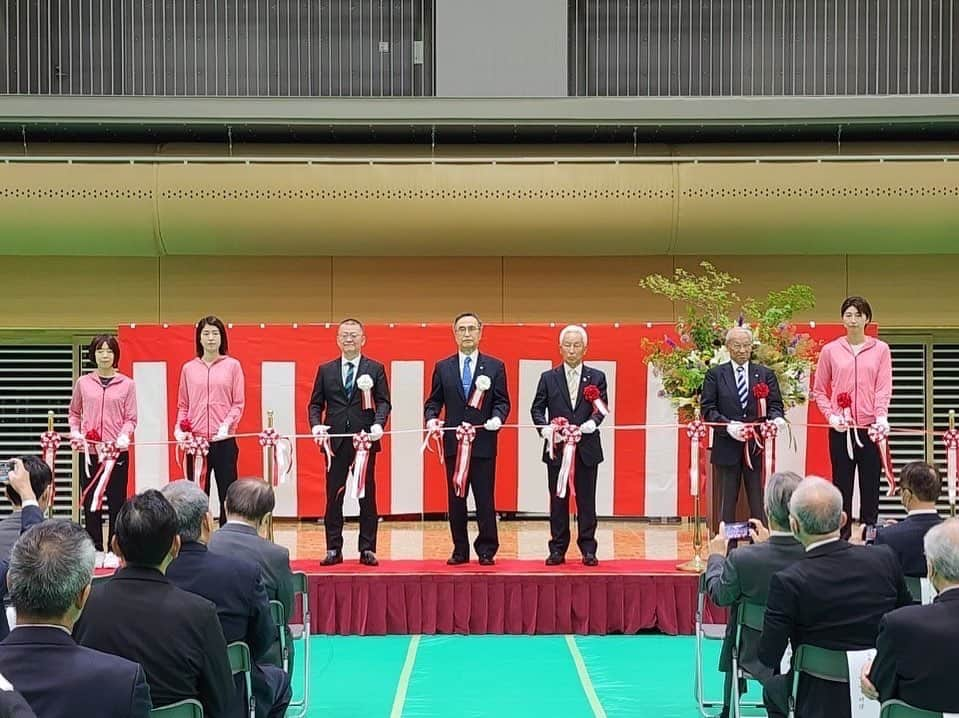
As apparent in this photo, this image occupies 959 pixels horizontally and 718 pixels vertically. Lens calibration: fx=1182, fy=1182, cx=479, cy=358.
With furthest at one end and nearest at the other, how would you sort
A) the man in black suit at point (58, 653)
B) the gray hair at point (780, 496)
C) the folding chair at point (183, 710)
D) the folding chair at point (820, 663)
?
the gray hair at point (780, 496) < the folding chair at point (820, 663) < the folding chair at point (183, 710) < the man in black suit at point (58, 653)

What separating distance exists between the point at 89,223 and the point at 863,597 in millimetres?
7873

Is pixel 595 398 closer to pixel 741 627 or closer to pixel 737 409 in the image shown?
pixel 737 409

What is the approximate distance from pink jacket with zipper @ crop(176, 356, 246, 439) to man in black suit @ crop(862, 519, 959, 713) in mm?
5241

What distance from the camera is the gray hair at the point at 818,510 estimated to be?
3.57 meters

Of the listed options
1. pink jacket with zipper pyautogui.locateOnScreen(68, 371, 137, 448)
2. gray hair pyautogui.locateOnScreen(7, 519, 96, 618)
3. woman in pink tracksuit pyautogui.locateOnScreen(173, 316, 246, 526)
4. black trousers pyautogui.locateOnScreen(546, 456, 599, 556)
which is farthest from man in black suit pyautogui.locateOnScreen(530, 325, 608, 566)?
gray hair pyautogui.locateOnScreen(7, 519, 96, 618)

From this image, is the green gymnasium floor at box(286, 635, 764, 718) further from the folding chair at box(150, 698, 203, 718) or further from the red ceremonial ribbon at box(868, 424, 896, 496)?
the folding chair at box(150, 698, 203, 718)

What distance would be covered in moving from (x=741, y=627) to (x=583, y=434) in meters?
3.03

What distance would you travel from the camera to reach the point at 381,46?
33.7ft

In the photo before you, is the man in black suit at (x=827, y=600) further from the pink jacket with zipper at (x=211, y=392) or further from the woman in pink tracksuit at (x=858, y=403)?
the pink jacket with zipper at (x=211, y=392)

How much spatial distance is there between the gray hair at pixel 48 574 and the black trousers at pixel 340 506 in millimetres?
4874

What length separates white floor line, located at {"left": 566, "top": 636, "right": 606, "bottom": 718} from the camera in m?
5.25

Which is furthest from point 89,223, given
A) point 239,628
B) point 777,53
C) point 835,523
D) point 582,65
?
point 835,523

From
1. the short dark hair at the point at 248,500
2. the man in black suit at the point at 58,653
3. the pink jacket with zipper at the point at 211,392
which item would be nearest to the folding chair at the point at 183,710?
the man in black suit at the point at 58,653

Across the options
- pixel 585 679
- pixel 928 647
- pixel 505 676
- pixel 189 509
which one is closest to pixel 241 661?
pixel 189 509
